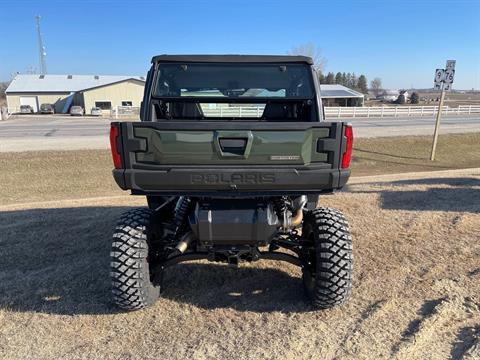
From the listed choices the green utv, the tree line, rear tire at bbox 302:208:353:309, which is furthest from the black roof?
the tree line

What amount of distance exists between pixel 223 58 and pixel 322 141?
55.4 inches

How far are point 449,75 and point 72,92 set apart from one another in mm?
56019

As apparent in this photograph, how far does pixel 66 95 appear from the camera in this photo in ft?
200

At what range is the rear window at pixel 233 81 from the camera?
4098 millimetres

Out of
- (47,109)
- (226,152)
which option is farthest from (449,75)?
(47,109)

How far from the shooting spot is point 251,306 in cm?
371

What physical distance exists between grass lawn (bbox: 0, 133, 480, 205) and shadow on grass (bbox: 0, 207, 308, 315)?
595cm

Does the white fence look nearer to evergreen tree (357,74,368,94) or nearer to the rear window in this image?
the rear window

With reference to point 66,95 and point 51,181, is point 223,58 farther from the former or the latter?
point 66,95

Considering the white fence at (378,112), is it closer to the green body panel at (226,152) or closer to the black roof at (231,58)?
the black roof at (231,58)

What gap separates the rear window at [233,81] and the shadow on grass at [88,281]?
177cm

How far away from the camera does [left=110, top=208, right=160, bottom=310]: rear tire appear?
3445 millimetres

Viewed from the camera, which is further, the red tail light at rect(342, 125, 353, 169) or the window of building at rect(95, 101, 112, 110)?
the window of building at rect(95, 101, 112, 110)

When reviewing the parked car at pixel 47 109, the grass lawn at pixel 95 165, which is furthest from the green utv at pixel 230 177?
the parked car at pixel 47 109
